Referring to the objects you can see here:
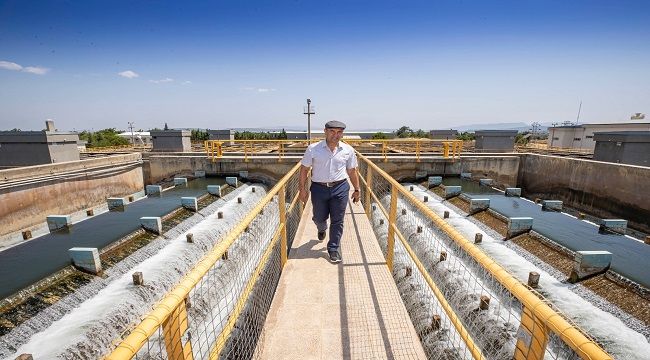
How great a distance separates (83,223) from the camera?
9.83 metres

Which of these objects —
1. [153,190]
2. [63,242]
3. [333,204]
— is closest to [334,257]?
[333,204]

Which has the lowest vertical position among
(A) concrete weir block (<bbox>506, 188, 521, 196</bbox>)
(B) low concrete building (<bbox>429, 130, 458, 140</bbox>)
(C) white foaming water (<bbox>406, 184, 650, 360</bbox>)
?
(C) white foaming water (<bbox>406, 184, 650, 360</bbox>)

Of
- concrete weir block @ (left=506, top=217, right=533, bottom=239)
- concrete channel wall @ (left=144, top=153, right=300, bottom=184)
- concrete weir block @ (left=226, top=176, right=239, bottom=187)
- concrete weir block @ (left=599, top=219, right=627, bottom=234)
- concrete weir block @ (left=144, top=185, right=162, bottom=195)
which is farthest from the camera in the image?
concrete channel wall @ (left=144, top=153, right=300, bottom=184)

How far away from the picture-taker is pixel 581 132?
31.8 m

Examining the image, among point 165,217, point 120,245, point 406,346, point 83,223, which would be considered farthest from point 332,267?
point 83,223

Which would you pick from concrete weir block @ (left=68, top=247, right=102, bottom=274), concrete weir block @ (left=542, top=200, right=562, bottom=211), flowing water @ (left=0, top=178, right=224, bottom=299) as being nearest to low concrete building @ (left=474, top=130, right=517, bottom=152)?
concrete weir block @ (left=542, top=200, right=562, bottom=211)

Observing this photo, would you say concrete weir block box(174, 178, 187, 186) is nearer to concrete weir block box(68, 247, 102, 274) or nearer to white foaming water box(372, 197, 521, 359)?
concrete weir block box(68, 247, 102, 274)

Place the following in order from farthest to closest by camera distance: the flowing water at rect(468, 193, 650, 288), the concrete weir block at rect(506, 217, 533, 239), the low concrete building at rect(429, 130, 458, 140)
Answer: the low concrete building at rect(429, 130, 458, 140) < the concrete weir block at rect(506, 217, 533, 239) < the flowing water at rect(468, 193, 650, 288)

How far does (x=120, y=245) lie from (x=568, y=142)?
134 ft

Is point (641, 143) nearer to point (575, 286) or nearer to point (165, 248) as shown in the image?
point (575, 286)

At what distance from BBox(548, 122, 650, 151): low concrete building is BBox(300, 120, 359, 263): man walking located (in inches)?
1336

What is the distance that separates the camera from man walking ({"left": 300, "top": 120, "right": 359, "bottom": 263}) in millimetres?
4105

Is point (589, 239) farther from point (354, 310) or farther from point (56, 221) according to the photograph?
point (56, 221)

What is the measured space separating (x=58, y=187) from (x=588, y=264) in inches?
652
